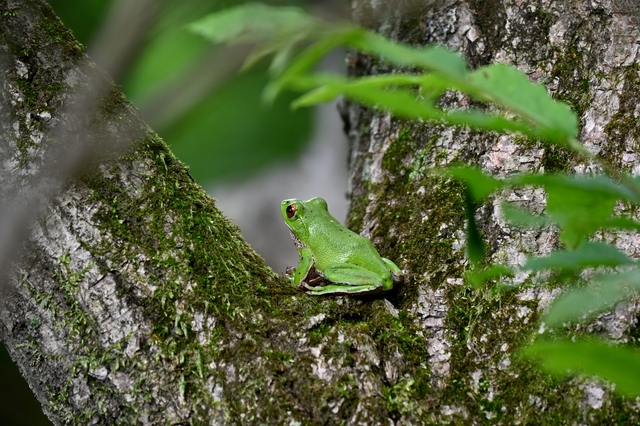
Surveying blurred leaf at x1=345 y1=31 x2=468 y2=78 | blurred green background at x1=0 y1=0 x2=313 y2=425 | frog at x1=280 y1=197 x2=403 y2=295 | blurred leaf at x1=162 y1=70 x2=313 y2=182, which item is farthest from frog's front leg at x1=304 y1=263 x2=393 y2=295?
blurred leaf at x1=162 y1=70 x2=313 y2=182

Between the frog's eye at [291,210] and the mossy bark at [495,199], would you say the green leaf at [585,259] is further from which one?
the frog's eye at [291,210]

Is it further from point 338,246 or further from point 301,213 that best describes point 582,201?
point 301,213

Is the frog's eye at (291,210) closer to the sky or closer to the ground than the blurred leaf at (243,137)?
closer to the ground

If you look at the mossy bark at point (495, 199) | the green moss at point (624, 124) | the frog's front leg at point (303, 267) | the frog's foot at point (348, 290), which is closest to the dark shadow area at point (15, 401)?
the frog's front leg at point (303, 267)

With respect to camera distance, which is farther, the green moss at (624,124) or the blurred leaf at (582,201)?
the green moss at (624,124)

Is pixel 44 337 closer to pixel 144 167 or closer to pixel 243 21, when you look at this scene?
pixel 144 167

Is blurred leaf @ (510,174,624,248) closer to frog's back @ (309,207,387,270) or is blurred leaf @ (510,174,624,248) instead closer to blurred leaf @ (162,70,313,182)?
frog's back @ (309,207,387,270)
